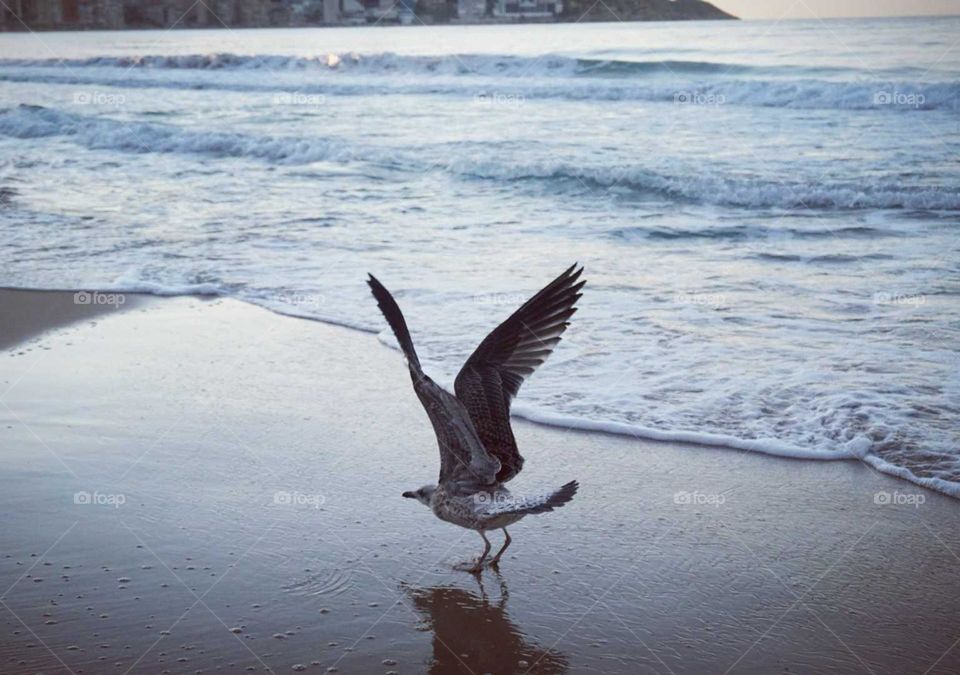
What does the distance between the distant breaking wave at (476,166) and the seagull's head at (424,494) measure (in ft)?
29.6

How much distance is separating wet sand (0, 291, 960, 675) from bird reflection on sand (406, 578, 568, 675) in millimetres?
11

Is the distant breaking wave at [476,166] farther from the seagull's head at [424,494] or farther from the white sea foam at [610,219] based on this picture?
the seagull's head at [424,494]

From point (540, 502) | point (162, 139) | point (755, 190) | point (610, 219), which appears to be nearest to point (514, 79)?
point (162, 139)

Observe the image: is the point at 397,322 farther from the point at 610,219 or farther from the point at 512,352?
the point at 610,219

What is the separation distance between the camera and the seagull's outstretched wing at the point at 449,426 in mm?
4234

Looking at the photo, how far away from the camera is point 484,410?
4449mm

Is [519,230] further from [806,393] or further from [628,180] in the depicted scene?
[806,393]

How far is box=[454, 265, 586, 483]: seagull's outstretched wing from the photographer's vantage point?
4496 mm

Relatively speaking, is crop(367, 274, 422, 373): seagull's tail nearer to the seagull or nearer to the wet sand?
the seagull

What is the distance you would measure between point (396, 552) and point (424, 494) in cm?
27

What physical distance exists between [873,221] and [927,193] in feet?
4.56

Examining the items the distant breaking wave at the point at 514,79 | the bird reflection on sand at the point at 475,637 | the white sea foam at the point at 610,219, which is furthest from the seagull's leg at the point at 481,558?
the distant breaking wave at the point at 514,79

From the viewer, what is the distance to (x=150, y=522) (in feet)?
15.5

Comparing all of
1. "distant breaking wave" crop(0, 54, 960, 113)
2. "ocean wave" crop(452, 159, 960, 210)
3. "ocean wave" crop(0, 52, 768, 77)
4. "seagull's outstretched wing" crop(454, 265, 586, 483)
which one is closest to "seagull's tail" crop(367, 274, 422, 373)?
"seagull's outstretched wing" crop(454, 265, 586, 483)
